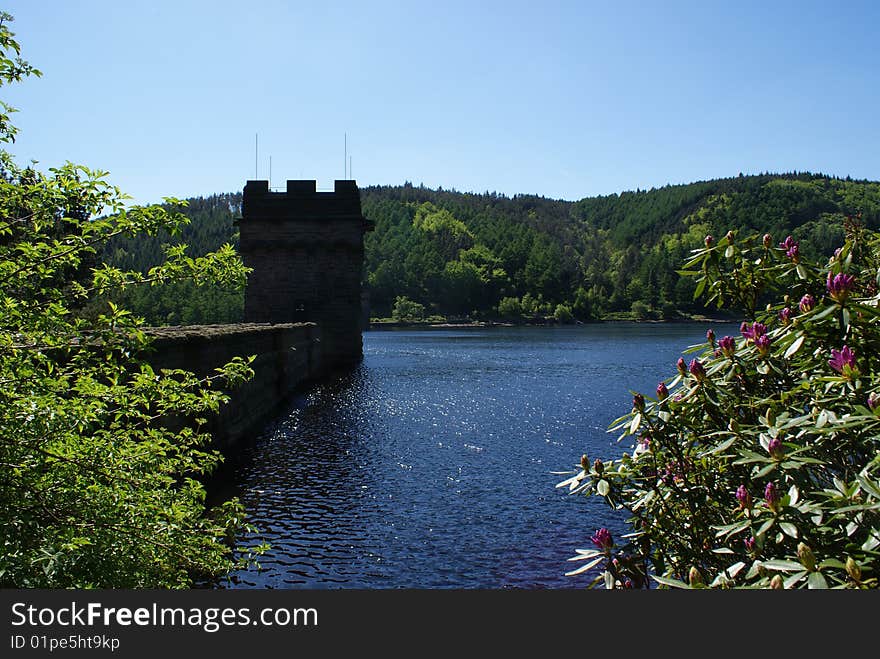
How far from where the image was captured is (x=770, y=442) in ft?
13.6

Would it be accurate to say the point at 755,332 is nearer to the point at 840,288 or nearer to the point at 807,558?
the point at 840,288

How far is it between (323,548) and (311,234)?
4896cm

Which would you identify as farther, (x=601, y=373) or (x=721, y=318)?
(x=721, y=318)

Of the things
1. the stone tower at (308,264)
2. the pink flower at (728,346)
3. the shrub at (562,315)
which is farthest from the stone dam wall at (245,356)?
the shrub at (562,315)

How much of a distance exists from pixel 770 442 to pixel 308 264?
57.0 m

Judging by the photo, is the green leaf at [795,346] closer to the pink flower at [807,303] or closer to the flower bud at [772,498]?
the pink flower at [807,303]

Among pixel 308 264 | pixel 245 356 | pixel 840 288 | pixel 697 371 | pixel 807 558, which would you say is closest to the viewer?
pixel 807 558

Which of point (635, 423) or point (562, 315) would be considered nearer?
point (635, 423)

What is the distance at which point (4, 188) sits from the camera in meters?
5.71

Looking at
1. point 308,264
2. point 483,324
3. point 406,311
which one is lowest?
point 483,324

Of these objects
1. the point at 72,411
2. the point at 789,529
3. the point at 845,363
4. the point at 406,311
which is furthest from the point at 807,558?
the point at 406,311

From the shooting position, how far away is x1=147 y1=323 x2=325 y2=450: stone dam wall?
1816 cm

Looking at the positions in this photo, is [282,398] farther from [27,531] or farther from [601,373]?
[27,531]

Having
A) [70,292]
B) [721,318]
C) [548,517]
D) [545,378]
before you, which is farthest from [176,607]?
[721,318]
